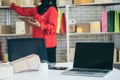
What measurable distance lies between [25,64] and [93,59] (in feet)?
1.88

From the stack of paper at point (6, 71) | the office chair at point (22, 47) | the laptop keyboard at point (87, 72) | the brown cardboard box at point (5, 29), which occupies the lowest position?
the laptop keyboard at point (87, 72)

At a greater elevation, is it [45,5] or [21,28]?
[45,5]

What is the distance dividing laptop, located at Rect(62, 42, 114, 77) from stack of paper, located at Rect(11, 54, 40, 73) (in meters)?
0.28

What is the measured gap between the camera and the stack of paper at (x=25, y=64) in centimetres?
214

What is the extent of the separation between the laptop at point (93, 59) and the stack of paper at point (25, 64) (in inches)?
11.1

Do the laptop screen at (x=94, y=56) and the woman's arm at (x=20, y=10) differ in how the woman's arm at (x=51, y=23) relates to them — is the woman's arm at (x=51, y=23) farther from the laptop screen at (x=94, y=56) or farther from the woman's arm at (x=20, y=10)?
the laptop screen at (x=94, y=56)

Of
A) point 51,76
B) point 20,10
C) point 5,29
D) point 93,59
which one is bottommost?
point 51,76

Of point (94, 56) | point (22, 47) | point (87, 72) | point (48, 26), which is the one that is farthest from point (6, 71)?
point (48, 26)

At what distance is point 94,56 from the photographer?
222 cm

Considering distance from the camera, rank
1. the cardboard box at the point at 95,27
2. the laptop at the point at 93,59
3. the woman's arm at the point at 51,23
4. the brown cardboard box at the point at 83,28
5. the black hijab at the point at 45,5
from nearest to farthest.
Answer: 1. the laptop at the point at 93,59
2. the woman's arm at the point at 51,23
3. the black hijab at the point at 45,5
4. the cardboard box at the point at 95,27
5. the brown cardboard box at the point at 83,28

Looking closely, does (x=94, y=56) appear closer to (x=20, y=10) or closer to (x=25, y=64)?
(x=25, y=64)

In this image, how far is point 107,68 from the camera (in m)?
2.16

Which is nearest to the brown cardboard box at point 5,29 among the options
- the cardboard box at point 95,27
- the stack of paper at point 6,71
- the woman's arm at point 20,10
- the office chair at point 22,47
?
the woman's arm at point 20,10

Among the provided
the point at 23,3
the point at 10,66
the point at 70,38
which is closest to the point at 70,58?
the point at 70,38
